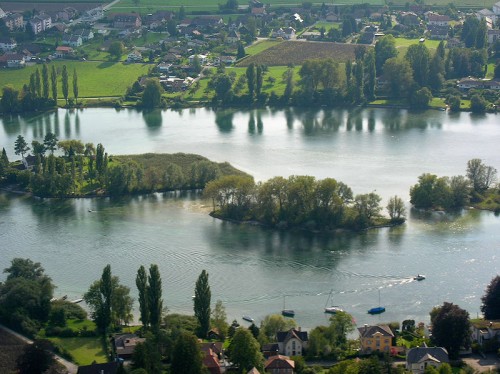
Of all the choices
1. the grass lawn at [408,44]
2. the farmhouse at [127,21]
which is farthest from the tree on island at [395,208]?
the farmhouse at [127,21]

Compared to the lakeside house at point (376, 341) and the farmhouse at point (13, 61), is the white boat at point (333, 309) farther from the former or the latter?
the farmhouse at point (13, 61)

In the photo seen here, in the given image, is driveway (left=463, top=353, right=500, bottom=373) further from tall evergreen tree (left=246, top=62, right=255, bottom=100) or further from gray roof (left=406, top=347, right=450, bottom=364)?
tall evergreen tree (left=246, top=62, right=255, bottom=100)

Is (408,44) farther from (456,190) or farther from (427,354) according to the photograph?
(427,354)

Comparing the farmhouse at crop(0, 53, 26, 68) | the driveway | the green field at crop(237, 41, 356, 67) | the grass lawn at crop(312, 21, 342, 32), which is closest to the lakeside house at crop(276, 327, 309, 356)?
the driveway

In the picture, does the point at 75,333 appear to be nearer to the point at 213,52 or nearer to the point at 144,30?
the point at 213,52

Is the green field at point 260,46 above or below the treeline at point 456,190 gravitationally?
above

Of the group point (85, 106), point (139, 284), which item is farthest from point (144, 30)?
point (139, 284)
